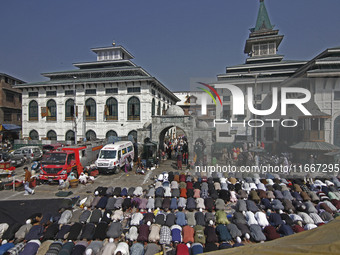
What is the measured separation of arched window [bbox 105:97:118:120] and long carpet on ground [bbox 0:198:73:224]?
19.2m

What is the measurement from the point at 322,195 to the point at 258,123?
844 centimetres

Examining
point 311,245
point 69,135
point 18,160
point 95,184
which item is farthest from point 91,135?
point 311,245

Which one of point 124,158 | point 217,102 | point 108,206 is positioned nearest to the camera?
point 108,206

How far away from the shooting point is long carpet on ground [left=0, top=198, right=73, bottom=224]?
983 cm

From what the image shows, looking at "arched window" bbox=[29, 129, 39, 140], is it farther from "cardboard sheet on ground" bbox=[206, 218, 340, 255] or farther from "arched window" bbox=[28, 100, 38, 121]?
"cardboard sheet on ground" bbox=[206, 218, 340, 255]

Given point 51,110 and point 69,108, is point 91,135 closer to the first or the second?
point 69,108

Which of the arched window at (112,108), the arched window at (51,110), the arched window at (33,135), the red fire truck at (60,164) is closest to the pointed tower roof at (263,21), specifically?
the arched window at (112,108)

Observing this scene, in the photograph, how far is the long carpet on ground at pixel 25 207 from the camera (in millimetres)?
9828

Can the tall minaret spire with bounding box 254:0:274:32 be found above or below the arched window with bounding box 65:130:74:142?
above

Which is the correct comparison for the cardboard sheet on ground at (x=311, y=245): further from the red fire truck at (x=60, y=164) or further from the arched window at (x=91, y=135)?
the arched window at (x=91, y=135)

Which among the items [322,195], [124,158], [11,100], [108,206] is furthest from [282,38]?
[11,100]

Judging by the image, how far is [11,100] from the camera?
38.6 m

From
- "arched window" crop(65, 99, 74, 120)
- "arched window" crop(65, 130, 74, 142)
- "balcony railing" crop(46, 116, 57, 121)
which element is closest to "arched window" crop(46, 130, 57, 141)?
"balcony railing" crop(46, 116, 57, 121)

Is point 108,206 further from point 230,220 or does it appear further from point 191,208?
point 230,220
